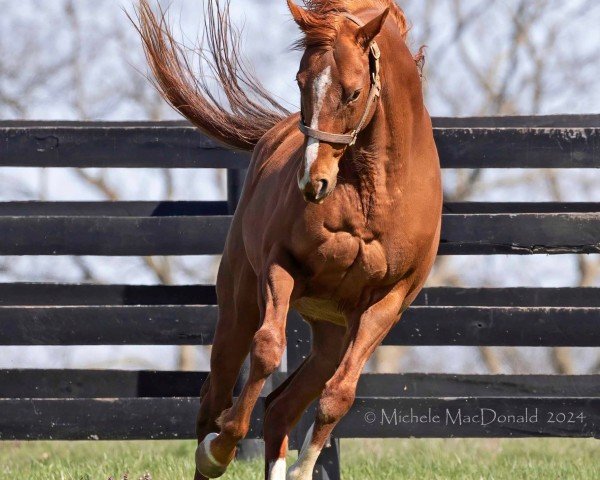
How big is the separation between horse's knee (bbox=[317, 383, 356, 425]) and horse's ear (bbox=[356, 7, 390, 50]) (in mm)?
1253

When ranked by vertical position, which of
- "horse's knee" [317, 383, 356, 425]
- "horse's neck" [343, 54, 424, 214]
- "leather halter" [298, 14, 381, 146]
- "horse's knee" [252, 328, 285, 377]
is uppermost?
"leather halter" [298, 14, 381, 146]

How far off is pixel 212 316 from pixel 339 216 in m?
2.15

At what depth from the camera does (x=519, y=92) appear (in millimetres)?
21422

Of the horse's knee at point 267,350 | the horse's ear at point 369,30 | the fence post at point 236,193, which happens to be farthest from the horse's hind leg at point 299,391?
the horse's ear at point 369,30

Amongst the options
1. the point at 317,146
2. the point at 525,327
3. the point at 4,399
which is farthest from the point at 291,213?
the point at 4,399

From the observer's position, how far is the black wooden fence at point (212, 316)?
6.09 m

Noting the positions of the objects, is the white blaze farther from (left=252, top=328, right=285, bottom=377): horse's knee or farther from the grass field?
the grass field

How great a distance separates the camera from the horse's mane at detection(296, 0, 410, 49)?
4113mm

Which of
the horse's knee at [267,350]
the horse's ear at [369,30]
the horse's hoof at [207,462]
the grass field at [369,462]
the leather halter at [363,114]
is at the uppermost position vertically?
the horse's ear at [369,30]

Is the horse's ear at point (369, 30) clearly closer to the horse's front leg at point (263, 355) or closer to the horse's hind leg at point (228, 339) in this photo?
the horse's front leg at point (263, 355)

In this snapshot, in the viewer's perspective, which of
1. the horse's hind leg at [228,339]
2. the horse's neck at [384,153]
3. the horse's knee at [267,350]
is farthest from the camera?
the horse's hind leg at [228,339]

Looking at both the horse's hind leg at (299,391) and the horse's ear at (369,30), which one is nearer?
the horse's ear at (369,30)

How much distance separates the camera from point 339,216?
14.6 ft

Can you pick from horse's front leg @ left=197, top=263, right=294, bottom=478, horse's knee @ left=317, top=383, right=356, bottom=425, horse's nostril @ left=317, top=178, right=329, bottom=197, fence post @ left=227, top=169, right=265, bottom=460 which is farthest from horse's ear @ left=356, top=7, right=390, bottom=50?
fence post @ left=227, top=169, right=265, bottom=460
